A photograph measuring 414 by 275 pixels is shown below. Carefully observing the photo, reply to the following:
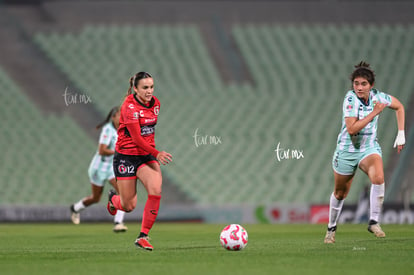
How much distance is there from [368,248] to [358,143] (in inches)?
66.4

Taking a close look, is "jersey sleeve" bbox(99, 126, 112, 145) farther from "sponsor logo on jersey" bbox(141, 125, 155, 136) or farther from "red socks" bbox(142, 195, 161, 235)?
"red socks" bbox(142, 195, 161, 235)

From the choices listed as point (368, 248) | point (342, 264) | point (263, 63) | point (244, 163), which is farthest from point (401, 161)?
point (342, 264)

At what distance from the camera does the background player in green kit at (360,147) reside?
9.81m

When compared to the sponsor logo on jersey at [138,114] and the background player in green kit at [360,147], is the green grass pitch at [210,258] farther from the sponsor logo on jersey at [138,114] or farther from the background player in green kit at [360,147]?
the sponsor logo on jersey at [138,114]

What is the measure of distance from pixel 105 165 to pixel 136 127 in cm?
569

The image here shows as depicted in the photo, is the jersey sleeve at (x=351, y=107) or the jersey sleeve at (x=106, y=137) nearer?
the jersey sleeve at (x=351, y=107)

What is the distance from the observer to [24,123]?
23.8 meters

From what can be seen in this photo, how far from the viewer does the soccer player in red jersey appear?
364 inches

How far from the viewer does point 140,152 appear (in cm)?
955

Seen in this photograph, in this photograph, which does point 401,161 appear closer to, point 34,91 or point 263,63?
point 263,63

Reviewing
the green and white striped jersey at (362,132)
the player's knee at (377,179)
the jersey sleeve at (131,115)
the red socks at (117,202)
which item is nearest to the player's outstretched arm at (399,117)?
the green and white striped jersey at (362,132)

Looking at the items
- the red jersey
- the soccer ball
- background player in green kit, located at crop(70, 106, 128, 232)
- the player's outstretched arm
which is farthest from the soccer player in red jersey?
background player in green kit, located at crop(70, 106, 128, 232)

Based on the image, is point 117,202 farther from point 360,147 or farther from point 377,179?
point 377,179

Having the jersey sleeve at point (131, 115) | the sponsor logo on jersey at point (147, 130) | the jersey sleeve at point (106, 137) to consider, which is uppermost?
the jersey sleeve at point (131, 115)
